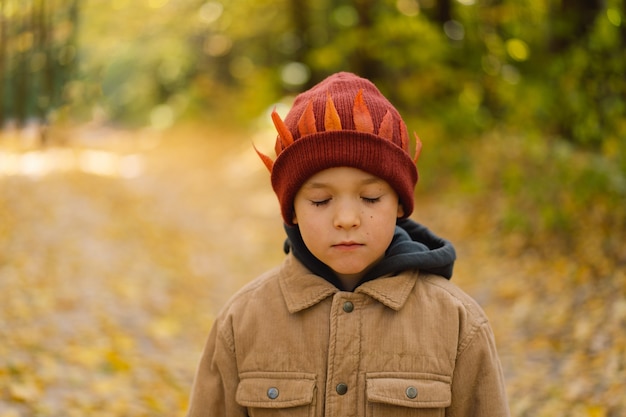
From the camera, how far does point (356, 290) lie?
209 centimetres

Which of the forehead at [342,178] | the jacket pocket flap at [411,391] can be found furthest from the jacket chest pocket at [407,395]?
the forehead at [342,178]

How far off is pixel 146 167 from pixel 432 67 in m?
8.99

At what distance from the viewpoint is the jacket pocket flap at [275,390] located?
79.2 inches

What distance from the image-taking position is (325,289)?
211 cm

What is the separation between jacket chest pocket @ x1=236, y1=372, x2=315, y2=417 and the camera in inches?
79.3

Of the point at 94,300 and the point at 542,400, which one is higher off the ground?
the point at 94,300

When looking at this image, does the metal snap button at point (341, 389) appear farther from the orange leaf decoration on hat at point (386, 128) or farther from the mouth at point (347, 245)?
the orange leaf decoration on hat at point (386, 128)

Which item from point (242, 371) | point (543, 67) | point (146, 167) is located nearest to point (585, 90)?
point (543, 67)

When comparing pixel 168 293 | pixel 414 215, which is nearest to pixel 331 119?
pixel 168 293

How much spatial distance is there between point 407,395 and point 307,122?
895 millimetres

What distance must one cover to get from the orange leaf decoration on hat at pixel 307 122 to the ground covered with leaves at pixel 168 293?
274cm

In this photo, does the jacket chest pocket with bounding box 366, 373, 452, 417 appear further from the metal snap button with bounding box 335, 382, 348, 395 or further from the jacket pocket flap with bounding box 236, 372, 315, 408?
the jacket pocket flap with bounding box 236, 372, 315, 408

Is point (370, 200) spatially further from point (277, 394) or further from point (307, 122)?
point (277, 394)

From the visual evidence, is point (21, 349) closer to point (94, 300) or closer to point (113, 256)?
point (94, 300)
